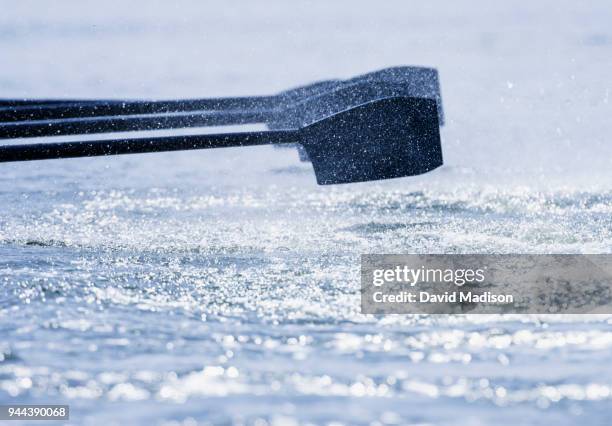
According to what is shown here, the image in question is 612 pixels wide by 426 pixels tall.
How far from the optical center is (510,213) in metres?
2.93

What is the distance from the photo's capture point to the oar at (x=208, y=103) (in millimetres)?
3074

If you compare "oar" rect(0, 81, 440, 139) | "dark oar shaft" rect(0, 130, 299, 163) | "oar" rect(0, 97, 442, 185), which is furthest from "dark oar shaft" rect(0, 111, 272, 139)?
"oar" rect(0, 97, 442, 185)

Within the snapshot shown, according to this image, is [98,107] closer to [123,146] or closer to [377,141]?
[123,146]

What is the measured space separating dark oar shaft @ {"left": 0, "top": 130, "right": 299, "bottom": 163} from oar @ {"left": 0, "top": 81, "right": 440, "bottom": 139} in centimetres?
21

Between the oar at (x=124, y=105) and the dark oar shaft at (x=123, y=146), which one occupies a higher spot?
the oar at (x=124, y=105)

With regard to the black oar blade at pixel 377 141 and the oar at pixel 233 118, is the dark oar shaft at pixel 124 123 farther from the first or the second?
the black oar blade at pixel 377 141

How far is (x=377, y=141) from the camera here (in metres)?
2.98

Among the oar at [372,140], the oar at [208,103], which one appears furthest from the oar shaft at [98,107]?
the oar at [372,140]

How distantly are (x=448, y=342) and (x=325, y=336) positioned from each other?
0.67ft

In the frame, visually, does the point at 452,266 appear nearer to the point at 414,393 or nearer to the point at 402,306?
the point at 402,306

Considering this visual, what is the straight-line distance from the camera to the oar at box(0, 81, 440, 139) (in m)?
2.78

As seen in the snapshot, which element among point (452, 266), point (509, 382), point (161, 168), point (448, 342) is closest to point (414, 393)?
point (509, 382)

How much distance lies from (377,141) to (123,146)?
80 cm

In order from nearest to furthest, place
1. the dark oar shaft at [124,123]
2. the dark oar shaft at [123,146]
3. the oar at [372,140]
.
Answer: the dark oar shaft at [123,146] < the dark oar shaft at [124,123] < the oar at [372,140]
